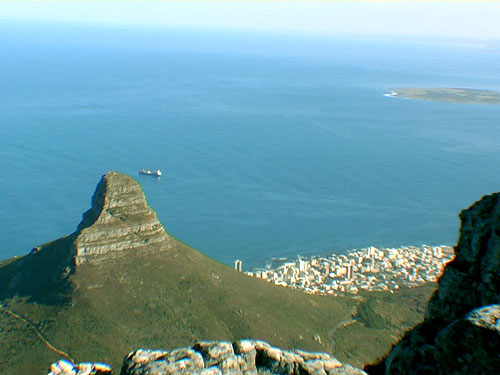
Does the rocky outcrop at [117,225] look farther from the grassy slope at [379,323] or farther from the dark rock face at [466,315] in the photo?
the dark rock face at [466,315]

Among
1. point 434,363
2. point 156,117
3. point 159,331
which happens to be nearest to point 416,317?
point 159,331

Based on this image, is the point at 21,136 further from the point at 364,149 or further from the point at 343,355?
the point at 343,355

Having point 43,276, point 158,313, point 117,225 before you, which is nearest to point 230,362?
point 158,313

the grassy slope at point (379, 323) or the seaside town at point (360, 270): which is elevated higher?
the grassy slope at point (379, 323)

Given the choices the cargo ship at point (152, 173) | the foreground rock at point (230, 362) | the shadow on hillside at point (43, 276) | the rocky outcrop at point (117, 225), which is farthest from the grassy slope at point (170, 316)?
the cargo ship at point (152, 173)

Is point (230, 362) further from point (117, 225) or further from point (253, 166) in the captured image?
point (253, 166)

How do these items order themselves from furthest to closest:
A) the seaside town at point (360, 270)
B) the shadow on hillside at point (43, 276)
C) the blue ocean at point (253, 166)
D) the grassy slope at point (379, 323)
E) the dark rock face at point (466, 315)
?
the blue ocean at point (253, 166) → the seaside town at point (360, 270) → the grassy slope at point (379, 323) → the shadow on hillside at point (43, 276) → the dark rock face at point (466, 315)
